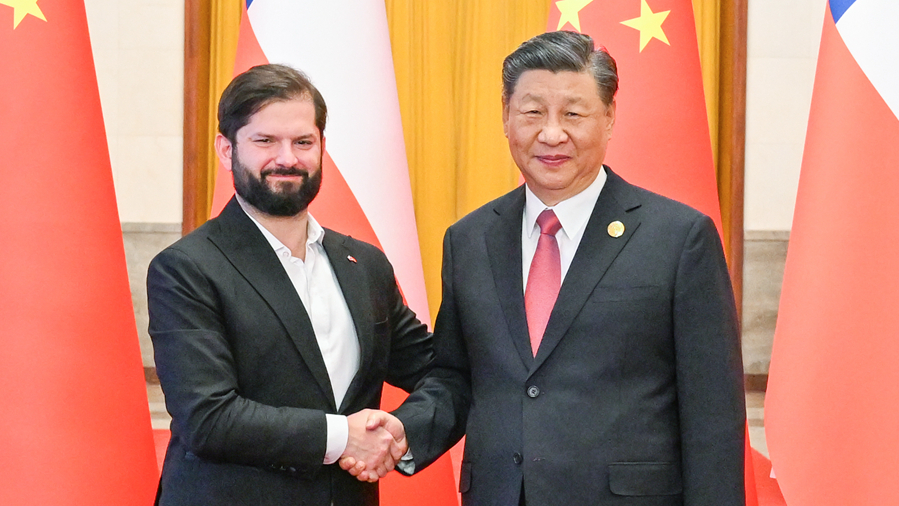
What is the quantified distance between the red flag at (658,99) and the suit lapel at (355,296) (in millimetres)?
933

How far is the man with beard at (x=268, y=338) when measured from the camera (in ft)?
5.77

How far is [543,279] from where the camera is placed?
170 centimetres

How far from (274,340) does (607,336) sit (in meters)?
0.70

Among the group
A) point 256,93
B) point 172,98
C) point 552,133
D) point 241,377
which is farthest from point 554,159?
point 172,98

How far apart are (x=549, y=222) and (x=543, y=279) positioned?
4.7 inches

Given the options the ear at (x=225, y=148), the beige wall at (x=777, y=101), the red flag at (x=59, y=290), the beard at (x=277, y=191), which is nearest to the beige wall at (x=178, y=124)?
the beige wall at (x=777, y=101)

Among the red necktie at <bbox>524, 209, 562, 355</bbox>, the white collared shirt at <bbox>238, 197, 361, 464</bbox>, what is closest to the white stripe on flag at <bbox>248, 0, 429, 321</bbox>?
the white collared shirt at <bbox>238, 197, 361, 464</bbox>

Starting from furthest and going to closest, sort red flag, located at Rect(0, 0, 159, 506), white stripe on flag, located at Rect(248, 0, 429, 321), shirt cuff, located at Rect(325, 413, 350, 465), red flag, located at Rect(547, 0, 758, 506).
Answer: white stripe on flag, located at Rect(248, 0, 429, 321) < red flag, located at Rect(547, 0, 758, 506) < red flag, located at Rect(0, 0, 159, 506) < shirt cuff, located at Rect(325, 413, 350, 465)

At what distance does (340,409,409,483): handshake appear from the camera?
1.83m

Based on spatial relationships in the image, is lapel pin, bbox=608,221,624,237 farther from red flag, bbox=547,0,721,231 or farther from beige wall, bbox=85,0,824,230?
beige wall, bbox=85,0,824,230

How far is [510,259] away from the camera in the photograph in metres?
1.75

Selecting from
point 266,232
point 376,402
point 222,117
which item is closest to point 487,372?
point 376,402

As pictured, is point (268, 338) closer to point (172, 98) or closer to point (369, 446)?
point (369, 446)

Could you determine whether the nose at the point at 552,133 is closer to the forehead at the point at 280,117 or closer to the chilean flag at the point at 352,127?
the forehead at the point at 280,117
